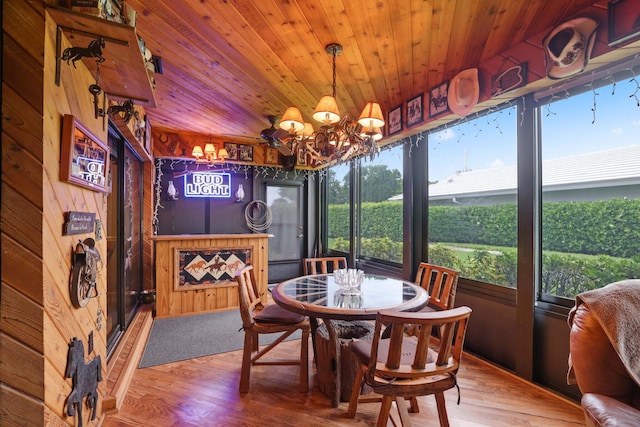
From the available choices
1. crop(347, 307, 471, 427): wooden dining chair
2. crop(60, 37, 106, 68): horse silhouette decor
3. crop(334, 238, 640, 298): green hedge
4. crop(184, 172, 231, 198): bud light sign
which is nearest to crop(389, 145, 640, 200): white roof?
crop(334, 238, 640, 298): green hedge

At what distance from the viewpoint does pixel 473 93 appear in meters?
2.44

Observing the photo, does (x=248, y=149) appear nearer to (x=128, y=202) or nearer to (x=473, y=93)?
(x=128, y=202)

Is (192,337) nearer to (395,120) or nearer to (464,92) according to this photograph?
(395,120)

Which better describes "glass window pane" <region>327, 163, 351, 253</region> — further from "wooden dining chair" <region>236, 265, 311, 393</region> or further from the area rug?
"wooden dining chair" <region>236, 265, 311, 393</region>

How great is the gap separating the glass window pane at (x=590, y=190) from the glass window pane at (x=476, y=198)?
281mm

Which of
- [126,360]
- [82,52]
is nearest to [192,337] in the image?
[126,360]

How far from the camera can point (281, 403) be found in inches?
79.7

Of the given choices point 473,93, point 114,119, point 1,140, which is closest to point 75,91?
point 1,140

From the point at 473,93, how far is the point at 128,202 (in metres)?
3.75

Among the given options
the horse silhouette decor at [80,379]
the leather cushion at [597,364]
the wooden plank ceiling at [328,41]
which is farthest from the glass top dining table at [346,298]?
the wooden plank ceiling at [328,41]

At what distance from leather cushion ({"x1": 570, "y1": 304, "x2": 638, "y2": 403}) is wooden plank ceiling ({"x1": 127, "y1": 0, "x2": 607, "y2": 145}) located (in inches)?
66.2

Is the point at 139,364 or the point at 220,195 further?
the point at 220,195

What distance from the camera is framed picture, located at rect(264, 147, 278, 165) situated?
5277mm

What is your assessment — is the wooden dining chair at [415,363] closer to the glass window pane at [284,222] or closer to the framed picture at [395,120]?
the framed picture at [395,120]
